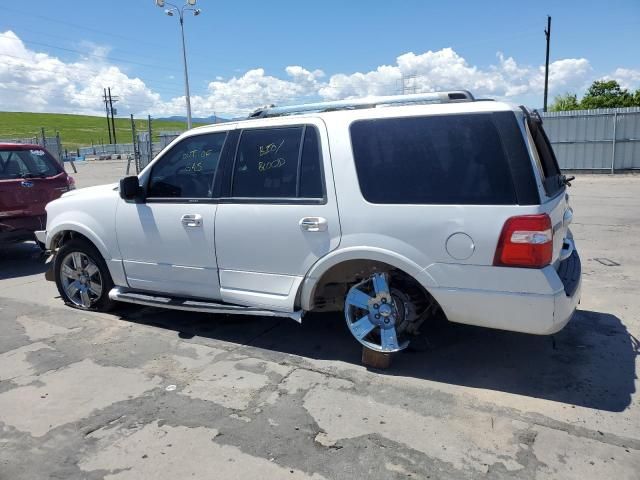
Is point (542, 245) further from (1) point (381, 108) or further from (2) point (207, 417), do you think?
(2) point (207, 417)

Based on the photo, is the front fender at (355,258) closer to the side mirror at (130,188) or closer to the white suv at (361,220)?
the white suv at (361,220)

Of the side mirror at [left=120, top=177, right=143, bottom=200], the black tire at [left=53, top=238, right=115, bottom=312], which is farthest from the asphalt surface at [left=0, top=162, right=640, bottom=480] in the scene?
the side mirror at [left=120, top=177, right=143, bottom=200]

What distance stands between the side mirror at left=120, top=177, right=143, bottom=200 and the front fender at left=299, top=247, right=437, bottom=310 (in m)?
1.88

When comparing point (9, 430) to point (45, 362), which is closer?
point (9, 430)

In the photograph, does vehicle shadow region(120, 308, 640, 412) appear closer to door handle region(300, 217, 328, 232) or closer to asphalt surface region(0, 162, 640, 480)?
asphalt surface region(0, 162, 640, 480)

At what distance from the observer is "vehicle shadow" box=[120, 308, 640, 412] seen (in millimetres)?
3621

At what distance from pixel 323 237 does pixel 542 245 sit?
4.98 feet

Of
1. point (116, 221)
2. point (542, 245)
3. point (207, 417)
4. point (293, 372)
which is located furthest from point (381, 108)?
point (116, 221)

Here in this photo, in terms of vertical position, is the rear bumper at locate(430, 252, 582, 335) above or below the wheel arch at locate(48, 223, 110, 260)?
below

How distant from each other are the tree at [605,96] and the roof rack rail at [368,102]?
49.2 meters

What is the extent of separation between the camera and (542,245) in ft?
10.6

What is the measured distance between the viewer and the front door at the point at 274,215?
3902 mm

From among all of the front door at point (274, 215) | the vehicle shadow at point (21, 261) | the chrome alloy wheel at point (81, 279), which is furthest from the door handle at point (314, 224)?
the vehicle shadow at point (21, 261)

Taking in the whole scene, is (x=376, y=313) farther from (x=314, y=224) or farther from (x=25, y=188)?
(x=25, y=188)
